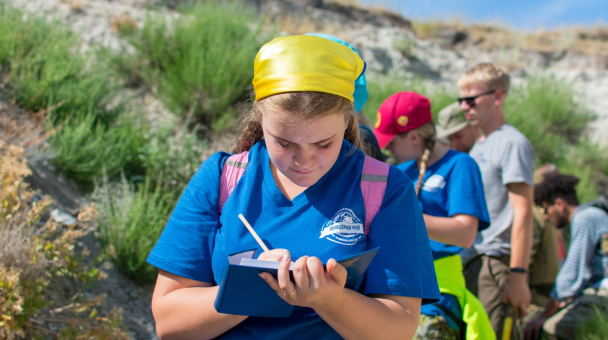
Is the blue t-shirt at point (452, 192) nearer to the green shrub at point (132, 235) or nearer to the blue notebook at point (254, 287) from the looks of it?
the blue notebook at point (254, 287)

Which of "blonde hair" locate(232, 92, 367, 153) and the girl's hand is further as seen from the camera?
"blonde hair" locate(232, 92, 367, 153)

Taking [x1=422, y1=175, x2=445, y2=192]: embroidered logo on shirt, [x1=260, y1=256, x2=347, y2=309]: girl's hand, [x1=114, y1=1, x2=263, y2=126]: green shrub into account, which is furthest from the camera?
[x1=114, y1=1, x2=263, y2=126]: green shrub

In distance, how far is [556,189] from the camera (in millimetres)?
4379

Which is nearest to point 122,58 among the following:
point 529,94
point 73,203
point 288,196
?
point 73,203

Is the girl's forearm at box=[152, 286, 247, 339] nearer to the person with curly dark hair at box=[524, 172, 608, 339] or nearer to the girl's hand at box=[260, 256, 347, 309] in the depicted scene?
the girl's hand at box=[260, 256, 347, 309]

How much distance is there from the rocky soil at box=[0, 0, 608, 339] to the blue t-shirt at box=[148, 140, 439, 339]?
1.99 metres

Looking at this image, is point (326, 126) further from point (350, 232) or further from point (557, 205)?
point (557, 205)

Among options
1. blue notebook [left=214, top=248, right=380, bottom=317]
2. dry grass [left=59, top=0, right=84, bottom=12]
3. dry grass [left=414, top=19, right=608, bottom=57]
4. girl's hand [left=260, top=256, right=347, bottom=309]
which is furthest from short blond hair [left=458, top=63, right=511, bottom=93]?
dry grass [left=414, top=19, right=608, bottom=57]

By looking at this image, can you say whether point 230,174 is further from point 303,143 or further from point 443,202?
point 443,202

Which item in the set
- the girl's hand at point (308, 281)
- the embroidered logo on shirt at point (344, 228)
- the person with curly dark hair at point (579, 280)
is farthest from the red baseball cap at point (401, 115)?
the person with curly dark hair at point (579, 280)

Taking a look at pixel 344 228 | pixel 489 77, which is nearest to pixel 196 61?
pixel 489 77

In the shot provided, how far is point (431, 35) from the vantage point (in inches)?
691

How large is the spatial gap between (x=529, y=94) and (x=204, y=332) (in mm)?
10075

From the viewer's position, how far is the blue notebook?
1152 millimetres
